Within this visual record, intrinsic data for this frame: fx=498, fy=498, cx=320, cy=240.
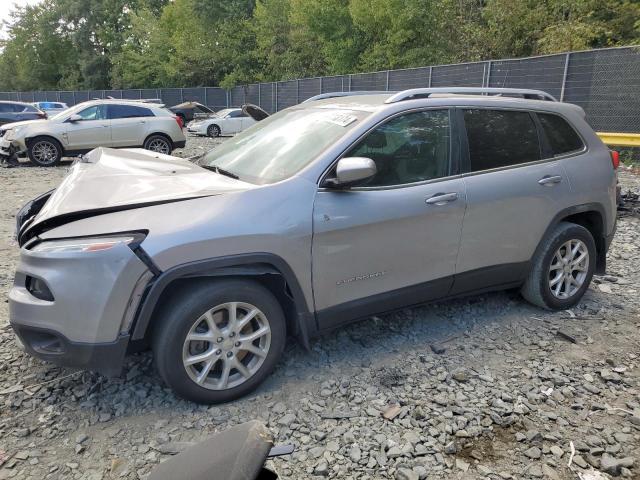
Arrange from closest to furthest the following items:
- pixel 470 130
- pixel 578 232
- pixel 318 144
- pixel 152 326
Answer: pixel 152 326
pixel 318 144
pixel 470 130
pixel 578 232

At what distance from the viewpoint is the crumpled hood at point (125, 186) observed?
9.24 feet

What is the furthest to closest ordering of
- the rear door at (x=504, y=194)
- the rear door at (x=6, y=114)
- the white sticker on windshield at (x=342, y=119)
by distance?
the rear door at (x=6, y=114) → the rear door at (x=504, y=194) → the white sticker on windshield at (x=342, y=119)

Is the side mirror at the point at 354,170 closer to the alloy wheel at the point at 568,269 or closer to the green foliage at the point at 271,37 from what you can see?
the alloy wheel at the point at 568,269

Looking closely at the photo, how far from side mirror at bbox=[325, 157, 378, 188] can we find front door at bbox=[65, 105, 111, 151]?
38.2ft

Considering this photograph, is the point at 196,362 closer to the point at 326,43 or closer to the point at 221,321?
the point at 221,321

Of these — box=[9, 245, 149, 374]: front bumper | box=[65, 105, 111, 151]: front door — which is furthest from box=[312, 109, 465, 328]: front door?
box=[65, 105, 111, 151]: front door

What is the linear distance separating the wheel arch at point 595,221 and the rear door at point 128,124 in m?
11.6

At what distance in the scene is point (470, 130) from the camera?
12.0 feet

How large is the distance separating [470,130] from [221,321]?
2.25 m

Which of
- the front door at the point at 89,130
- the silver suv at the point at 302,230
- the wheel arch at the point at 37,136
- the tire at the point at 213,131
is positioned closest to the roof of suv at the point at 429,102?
the silver suv at the point at 302,230

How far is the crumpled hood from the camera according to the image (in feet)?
9.24

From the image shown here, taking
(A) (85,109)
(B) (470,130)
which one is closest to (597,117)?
(B) (470,130)

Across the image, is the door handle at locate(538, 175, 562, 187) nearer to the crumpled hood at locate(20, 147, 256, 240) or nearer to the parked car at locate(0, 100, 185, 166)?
the crumpled hood at locate(20, 147, 256, 240)

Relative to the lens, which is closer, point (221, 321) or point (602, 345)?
point (221, 321)
